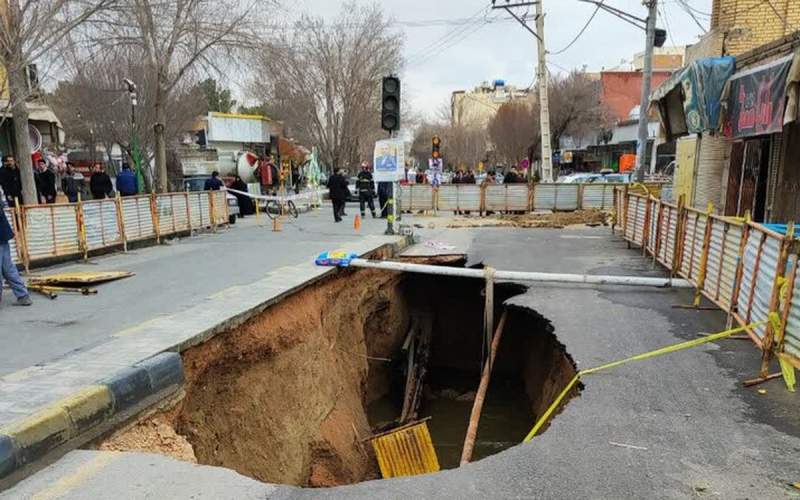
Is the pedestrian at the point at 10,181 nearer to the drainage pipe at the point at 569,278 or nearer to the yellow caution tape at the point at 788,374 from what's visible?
the drainage pipe at the point at 569,278

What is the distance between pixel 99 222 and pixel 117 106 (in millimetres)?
22000

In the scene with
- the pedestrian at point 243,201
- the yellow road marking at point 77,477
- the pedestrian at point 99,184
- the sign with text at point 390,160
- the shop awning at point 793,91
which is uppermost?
the shop awning at point 793,91

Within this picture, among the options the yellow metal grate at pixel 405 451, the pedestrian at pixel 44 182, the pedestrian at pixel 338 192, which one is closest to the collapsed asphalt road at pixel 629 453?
the yellow metal grate at pixel 405 451

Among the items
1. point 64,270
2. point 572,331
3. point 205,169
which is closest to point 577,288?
point 572,331

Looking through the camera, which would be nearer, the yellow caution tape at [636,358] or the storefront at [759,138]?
the yellow caution tape at [636,358]

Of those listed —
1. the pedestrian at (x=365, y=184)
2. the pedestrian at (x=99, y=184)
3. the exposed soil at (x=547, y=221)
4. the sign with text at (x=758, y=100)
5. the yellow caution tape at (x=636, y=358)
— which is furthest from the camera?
the pedestrian at (x=365, y=184)

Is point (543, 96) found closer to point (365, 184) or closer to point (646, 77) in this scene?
point (646, 77)

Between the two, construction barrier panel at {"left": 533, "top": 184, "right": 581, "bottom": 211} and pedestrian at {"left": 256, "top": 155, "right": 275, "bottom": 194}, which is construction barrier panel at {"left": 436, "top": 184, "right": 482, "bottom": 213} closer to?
construction barrier panel at {"left": 533, "top": 184, "right": 581, "bottom": 211}

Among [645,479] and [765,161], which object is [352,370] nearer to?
[645,479]

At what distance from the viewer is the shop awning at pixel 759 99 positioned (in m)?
8.18

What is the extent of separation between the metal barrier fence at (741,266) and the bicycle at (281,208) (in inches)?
512

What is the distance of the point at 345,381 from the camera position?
832 cm

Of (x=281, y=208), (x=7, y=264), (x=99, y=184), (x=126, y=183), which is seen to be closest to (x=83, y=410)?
(x=7, y=264)

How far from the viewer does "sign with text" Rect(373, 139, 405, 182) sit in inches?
504
